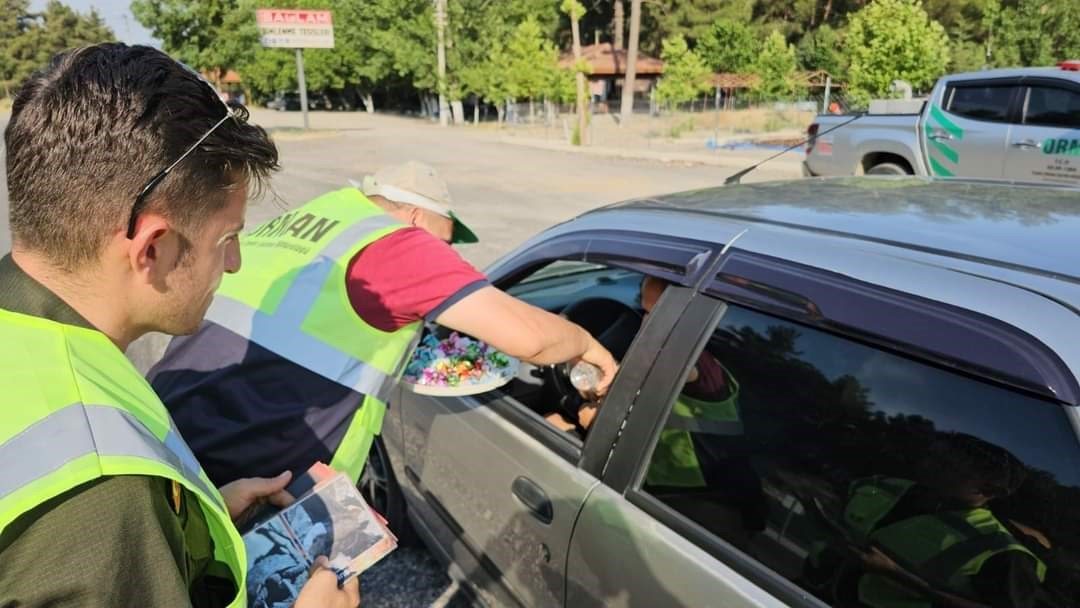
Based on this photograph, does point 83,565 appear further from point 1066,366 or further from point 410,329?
point 1066,366

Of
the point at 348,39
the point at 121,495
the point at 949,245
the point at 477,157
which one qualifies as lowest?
the point at 477,157

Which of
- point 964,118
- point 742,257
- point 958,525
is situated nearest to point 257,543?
point 742,257

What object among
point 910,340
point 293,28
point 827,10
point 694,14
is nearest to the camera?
point 910,340

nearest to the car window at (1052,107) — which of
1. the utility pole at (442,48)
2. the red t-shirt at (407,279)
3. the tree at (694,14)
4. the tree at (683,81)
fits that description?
the red t-shirt at (407,279)

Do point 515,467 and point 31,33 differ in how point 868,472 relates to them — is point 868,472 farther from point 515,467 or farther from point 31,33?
point 31,33

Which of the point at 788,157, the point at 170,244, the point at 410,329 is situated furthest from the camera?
the point at 788,157

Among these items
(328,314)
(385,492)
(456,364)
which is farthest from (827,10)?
(328,314)

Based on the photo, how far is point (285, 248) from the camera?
188cm

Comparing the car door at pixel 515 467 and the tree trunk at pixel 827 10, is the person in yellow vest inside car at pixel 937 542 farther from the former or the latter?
the tree trunk at pixel 827 10

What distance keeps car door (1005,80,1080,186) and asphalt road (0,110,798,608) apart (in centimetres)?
497

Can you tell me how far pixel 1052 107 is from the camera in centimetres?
812

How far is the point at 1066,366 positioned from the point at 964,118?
9.49 metres

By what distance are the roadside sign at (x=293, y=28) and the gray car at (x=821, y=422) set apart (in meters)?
32.8

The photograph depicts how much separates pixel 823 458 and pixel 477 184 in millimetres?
13923
